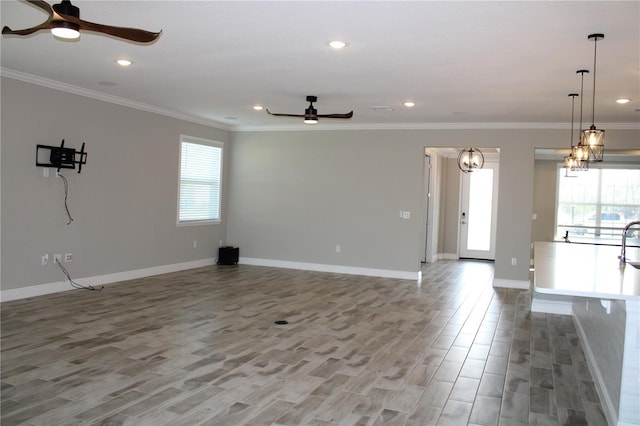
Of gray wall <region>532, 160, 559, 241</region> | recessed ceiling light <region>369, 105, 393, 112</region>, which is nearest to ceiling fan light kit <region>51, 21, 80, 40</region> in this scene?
recessed ceiling light <region>369, 105, 393, 112</region>

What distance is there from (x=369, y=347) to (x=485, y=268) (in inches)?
238

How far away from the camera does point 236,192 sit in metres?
9.58

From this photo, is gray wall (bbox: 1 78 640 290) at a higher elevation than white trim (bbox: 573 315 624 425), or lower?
higher

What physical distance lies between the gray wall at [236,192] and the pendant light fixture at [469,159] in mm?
2315

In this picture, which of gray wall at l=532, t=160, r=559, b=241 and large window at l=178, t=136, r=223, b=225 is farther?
gray wall at l=532, t=160, r=559, b=241

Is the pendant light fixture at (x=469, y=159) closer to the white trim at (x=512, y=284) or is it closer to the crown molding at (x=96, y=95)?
the white trim at (x=512, y=284)

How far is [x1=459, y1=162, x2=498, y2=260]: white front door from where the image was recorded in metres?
11.3

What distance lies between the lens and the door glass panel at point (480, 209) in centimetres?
1131

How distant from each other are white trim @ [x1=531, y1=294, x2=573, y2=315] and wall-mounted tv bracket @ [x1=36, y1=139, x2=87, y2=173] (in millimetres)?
5873

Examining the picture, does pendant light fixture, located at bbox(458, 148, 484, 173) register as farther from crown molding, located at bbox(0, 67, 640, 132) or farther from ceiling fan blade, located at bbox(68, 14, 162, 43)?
ceiling fan blade, located at bbox(68, 14, 162, 43)

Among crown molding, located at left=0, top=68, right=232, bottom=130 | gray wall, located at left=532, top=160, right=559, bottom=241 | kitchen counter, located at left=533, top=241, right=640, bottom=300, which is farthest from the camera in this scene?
gray wall, located at left=532, top=160, right=559, bottom=241

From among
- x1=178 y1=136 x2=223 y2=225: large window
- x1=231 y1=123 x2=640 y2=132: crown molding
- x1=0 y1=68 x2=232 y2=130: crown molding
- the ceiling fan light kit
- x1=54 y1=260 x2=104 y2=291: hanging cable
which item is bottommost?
x1=54 y1=260 x2=104 y2=291: hanging cable

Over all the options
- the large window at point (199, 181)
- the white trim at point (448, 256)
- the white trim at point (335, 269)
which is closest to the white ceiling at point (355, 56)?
the large window at point (199, 181)

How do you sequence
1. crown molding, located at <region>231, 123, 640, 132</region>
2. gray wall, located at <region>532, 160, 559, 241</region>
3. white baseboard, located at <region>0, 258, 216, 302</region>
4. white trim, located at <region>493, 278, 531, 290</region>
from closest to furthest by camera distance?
white baseboard, located at <region>0, 258, 216, 302</region> < crown molding, located at <region>231, 123, 640, 132</region> < white trim, located at <region>493, 278, 531, 290</region> < gray wall, located at <region>532, 160, 559, 241</region>
